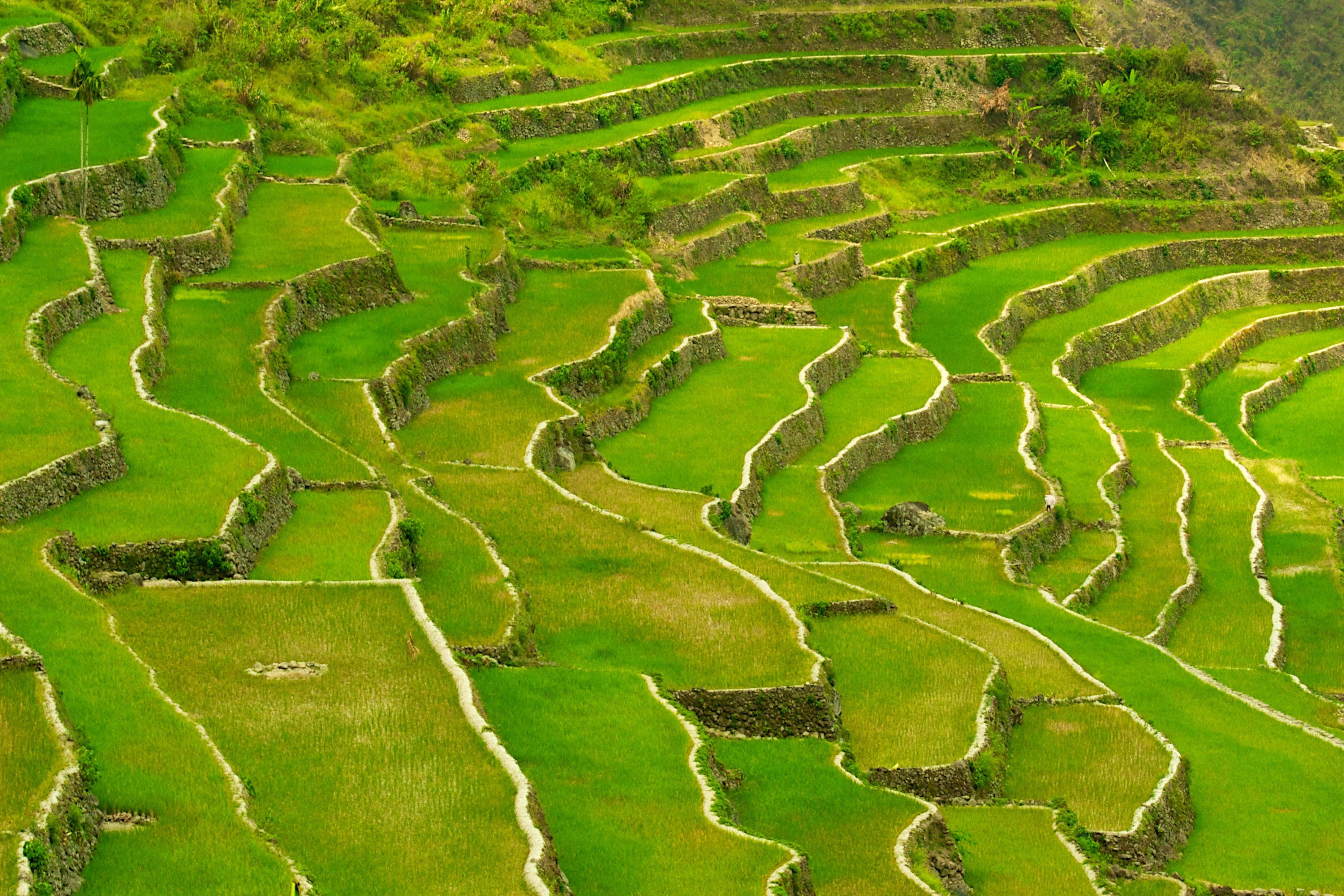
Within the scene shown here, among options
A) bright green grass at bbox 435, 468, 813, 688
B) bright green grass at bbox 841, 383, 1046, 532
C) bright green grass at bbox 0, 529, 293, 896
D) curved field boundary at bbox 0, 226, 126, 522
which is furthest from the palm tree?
bright green grass at bbox 0, 529, 293, 896

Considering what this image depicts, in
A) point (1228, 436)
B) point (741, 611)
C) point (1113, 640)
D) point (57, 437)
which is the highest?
point (57, 437)

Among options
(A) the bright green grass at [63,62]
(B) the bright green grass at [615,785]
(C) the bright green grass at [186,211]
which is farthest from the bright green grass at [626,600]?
(A) the bright green grass at [63,62]

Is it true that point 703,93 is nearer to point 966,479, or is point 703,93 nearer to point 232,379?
point 966,479

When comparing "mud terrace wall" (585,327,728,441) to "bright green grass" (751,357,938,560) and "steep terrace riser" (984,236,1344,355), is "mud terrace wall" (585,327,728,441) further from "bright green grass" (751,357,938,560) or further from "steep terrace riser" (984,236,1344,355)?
"steep terrace riser" (984,236,1344,355)

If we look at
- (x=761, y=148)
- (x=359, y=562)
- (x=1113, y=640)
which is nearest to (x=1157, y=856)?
(x=1113, y=640)

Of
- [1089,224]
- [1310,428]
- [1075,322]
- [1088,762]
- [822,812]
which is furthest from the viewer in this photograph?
[1089,224]

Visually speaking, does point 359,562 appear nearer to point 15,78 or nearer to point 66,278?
point 66,278

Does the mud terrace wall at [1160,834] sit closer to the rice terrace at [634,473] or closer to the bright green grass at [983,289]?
the rice terrace at [634,473]

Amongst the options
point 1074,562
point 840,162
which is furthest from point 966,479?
point 840,162
